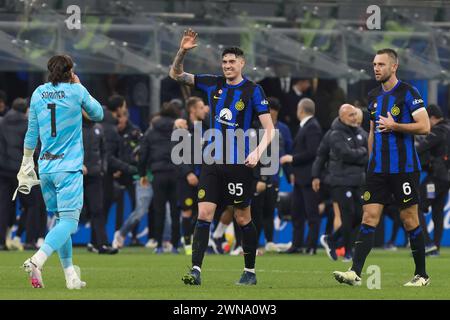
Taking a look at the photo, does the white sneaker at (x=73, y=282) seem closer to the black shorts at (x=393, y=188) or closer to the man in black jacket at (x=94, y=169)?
the black shorts at (x=393, y=188)

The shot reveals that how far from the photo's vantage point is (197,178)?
2083cm

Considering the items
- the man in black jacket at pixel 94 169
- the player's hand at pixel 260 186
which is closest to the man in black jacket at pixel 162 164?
the man in black jacket at pixel 94 169

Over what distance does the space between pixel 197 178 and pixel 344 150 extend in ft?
7.78

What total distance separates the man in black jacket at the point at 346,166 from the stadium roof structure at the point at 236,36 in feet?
14.8

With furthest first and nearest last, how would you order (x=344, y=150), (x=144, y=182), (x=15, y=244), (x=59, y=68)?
(x=15, y=244) < (x=144, y=182) < (x=344, y=150) < (x=59, y=68)

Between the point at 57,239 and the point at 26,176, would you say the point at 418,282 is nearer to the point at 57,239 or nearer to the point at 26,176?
the point at 57,239

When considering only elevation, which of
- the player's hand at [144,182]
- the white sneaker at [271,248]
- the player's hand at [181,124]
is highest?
the player's hand at [181,124]

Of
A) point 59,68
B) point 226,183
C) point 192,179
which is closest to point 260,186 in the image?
point 192,179

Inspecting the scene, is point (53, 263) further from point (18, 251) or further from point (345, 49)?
point (345, 49)

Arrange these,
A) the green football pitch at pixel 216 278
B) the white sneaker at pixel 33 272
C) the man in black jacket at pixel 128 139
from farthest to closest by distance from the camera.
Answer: the man in black jacket at pixel 128 139
the white sneaker at pixel 33 272
the green football pitch at pixel 216 278

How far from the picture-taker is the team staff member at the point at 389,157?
13.4 m

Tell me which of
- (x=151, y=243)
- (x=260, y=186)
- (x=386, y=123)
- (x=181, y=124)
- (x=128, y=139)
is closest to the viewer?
(x=386, y=123)

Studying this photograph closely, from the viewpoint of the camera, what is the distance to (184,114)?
885 inches

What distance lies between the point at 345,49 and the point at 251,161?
516 inches
